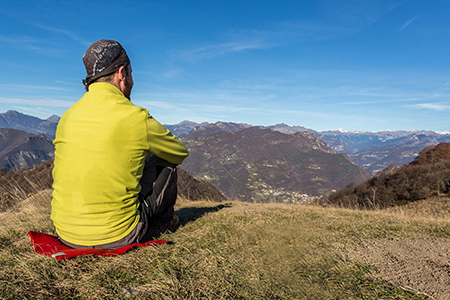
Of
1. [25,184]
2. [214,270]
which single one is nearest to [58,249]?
[214,270]

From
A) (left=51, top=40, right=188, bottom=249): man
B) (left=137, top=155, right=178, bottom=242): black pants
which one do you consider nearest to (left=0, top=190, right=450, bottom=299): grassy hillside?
(left=51, top=40, right=188, bottom=249): man

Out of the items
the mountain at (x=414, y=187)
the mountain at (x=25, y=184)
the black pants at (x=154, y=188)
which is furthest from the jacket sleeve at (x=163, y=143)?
the mountain at (x=414, y=187)

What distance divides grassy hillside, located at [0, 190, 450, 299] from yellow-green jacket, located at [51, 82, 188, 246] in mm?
398

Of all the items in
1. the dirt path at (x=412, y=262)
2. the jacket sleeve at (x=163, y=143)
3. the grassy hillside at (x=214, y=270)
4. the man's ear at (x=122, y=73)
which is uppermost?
the man's ear at (x=122, y=73)

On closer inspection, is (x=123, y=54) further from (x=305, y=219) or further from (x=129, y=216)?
(x=305, y=219)

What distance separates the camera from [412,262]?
8.38 feet

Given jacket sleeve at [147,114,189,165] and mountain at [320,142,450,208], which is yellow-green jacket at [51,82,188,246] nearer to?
jacket sleeve at [147,114,189,165]

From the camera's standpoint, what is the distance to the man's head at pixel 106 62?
9.09 feet

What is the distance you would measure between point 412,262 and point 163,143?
3.12 meters

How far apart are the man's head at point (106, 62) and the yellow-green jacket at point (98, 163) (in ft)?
0.53

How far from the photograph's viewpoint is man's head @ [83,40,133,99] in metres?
2.77

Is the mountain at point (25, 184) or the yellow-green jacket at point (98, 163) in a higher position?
the yellow-green jacket at point (98, 163)

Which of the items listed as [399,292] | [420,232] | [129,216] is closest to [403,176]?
[420,232]

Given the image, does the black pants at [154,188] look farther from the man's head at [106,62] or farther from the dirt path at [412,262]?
the dirt path at [412,262]
